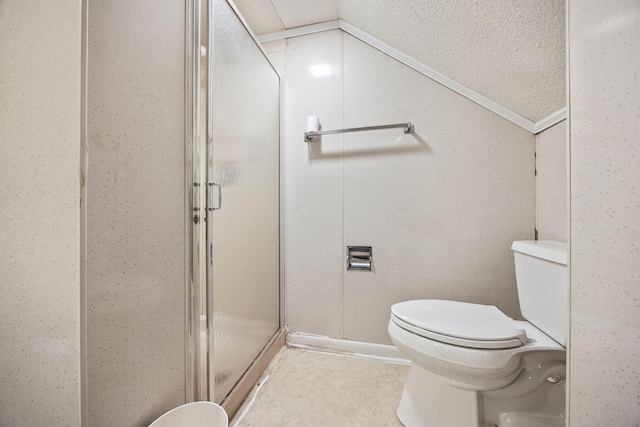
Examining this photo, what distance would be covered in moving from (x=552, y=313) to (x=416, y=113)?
106cm

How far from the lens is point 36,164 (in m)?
0.48

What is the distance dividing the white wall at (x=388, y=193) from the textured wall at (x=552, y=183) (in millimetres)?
40

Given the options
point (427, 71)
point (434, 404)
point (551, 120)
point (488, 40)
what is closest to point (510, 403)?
point (434, 404)

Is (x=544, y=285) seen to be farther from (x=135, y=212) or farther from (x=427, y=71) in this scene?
(x=135, y=212)

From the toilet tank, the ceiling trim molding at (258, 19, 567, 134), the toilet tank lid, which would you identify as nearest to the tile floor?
the toilet tank

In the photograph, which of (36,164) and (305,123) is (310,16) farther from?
(36,164)

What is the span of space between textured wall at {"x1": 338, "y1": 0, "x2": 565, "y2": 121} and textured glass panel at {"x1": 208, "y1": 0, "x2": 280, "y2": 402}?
2.23 ft

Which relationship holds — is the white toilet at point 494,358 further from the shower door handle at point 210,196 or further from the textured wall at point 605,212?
the shower door handle at point 210,196

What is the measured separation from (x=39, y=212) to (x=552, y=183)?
1.72 metres

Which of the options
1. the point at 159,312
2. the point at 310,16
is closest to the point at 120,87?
the point at 159,312

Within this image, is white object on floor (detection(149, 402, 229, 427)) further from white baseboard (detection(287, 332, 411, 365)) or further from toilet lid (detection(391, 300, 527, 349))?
white baseboard (detection(287, 332, 411, 365))

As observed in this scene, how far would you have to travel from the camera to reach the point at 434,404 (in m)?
0.87

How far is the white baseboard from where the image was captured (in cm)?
131

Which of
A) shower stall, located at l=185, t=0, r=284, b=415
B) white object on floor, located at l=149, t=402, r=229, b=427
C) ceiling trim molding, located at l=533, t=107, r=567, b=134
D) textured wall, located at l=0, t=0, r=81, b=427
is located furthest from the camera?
ceiling trim molding, located at l=533, t=107, r=567, b=134
